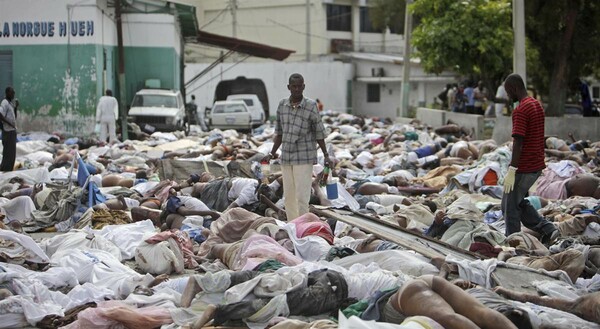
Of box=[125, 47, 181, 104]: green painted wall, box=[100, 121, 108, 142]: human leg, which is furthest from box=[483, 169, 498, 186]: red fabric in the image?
box=[125, 47, 181, 104]: green painted wall

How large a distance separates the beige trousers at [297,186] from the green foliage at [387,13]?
47.9m

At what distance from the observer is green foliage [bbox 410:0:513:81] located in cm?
3098

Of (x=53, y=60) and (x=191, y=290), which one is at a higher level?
(x=53, y=60)

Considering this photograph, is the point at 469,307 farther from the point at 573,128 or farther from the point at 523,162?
the point at 573,128

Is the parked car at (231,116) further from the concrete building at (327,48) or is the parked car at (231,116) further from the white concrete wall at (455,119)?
the concrete building at (327,48)

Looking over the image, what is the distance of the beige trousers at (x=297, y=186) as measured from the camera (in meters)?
10.5

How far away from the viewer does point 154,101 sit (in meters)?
30.5

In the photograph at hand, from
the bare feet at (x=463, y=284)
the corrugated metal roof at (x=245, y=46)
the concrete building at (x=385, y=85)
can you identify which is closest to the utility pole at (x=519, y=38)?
the bare feet at (x=463, y=284)

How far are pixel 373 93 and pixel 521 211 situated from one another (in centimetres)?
4966

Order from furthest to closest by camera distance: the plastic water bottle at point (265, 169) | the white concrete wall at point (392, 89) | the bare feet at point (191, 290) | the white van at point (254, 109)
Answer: the white concrete wall at point (392, 89), the white van at point (254, 109), the plastic water bottle at point (265, 169), the bare feet at point (191, 290)

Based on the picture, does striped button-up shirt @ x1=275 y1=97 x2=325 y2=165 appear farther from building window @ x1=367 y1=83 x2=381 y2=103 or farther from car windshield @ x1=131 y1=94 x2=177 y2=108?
building window @ x1=367 y1=83 x2=381 y2=103

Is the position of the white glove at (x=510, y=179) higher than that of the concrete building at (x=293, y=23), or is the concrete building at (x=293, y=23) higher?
the concrete building at (x=293, y=23)

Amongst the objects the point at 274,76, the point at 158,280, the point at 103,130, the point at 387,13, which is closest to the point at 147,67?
the point at 103,130

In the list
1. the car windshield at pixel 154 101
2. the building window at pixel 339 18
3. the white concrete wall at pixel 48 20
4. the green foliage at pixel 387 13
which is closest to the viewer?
the white concrete wall at pixel 48 20
